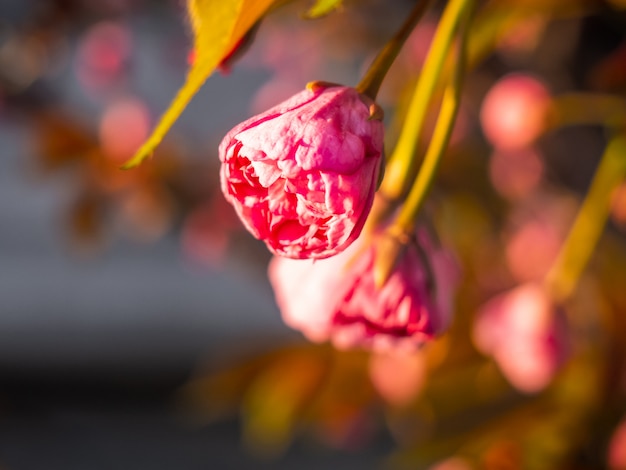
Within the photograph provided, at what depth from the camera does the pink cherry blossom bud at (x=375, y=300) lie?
0.19 meters

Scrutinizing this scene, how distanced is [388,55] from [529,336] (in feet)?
0.61

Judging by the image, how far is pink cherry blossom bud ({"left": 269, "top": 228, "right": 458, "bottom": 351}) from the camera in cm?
19

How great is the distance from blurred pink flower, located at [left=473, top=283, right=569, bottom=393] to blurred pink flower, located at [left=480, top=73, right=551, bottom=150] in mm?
90

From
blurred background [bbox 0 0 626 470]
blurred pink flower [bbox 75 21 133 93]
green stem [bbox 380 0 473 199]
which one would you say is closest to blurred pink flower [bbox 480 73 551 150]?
blurred background [bbox 0 0 626 470]

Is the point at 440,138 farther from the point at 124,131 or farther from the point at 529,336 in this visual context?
the point at 124,131

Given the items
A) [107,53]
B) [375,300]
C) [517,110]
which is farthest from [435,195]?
[107,53]

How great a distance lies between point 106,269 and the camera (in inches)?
65.8

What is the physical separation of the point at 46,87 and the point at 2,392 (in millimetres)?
992

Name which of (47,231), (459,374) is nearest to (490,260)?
(459,374)

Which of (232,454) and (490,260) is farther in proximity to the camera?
(232,454)

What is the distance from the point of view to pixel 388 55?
0.53 feet

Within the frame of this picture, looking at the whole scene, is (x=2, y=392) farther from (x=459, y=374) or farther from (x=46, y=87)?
(x=459, y=374)

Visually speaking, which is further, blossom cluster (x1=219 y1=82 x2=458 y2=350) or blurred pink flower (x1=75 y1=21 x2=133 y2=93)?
blurred pink flower (x1=75 y1=21 x2=133 y2=93)

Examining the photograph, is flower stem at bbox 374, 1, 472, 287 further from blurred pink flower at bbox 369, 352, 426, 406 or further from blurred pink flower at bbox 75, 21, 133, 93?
blurred pink flower at bbox 75, 21, 133, 93
